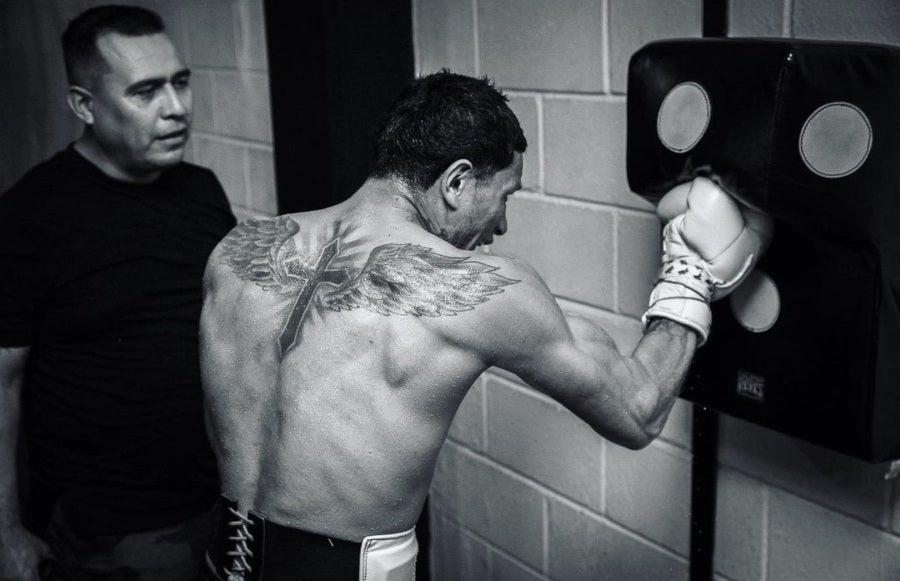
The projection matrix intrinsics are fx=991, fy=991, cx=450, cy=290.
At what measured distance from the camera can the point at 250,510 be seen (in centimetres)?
154

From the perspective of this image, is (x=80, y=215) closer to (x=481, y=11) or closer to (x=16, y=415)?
(x=16, y=415)

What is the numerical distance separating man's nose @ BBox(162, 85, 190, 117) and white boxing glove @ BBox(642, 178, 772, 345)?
122 cm

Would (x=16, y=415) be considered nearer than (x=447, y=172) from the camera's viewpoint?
No

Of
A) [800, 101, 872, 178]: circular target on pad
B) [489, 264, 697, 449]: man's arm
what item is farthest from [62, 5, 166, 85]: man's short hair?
[800, 101, 872, 178]: circular target on pad

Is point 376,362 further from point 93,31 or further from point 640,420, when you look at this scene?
point 93,31

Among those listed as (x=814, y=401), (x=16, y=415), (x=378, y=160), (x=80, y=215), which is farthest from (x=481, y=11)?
(x=16, y=415)

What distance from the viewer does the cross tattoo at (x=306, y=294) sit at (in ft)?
4.82

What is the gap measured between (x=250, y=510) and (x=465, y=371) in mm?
419

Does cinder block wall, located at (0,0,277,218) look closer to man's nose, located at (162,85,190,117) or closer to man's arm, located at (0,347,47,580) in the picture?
man's nose, located at (162,85,190,117)

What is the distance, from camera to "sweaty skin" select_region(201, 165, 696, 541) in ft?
4.58

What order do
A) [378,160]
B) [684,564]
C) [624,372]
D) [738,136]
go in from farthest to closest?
[684,564] < [378,160] < [624,372] < [738,136]

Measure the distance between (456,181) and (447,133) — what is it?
76mm

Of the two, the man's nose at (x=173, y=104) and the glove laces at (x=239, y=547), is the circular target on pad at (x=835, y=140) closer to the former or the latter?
the glove laces at (x=239, y=547)

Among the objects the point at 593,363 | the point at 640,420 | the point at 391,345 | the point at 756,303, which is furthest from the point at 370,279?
the point at 756,303
